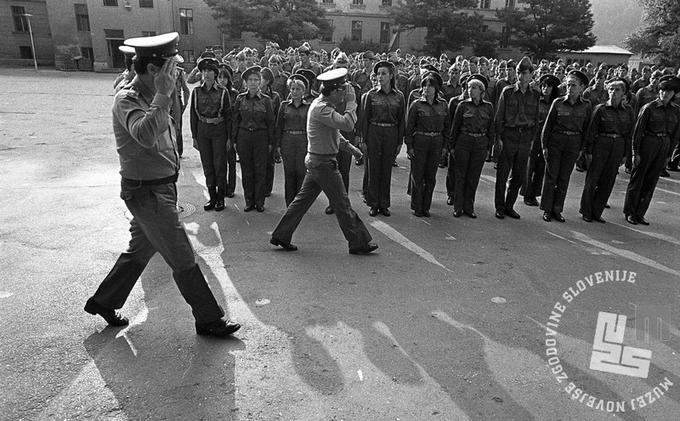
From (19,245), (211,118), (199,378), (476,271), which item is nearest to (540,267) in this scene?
(476,271)

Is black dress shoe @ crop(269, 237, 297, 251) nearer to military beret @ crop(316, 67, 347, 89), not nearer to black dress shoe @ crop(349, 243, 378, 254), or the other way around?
black dress shoe @ crop(349, 243, 378, 254)

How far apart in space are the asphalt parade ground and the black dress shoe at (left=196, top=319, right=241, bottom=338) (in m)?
0.07

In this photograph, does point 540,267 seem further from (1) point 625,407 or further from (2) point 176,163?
(2) point 176,163

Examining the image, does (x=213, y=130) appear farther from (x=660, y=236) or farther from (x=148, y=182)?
(x=660, y=236)

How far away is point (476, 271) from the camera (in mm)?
5121

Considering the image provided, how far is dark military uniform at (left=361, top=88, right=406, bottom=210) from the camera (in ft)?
22.4

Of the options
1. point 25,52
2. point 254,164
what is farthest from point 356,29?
point 254,164

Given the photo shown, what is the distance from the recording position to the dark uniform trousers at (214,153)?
6.85 metres

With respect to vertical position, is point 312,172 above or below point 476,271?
above

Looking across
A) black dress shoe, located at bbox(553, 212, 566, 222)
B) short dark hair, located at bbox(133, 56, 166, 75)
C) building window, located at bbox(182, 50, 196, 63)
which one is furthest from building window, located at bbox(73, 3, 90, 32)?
short dark hair, located at bbox(133, 56, 166, 75)

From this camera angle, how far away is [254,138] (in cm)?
681

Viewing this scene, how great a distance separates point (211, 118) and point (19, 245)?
9.23 feet

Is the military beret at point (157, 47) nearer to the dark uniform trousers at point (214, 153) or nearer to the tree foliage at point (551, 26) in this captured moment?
the dark uniform trousers at point (214, 153)

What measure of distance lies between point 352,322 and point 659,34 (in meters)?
39.0
